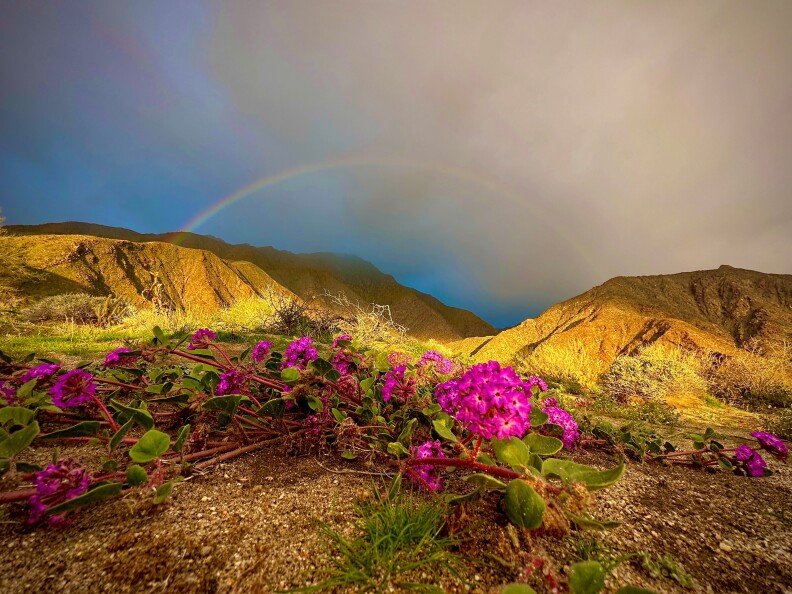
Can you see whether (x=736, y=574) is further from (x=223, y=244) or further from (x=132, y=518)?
(x=223, y=244)

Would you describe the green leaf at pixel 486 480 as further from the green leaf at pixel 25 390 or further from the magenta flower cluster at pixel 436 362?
the green leaf at pixel 25 390

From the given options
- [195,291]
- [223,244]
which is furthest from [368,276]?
[195,291]

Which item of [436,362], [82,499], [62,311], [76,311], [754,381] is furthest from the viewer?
[76,311]

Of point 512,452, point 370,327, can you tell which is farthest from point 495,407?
point 370,327

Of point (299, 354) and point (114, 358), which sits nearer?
point (114, 358)

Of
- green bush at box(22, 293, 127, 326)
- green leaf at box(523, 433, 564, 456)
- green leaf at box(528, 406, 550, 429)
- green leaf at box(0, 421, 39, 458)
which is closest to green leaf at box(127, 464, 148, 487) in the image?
green leaf at box(0, 421, 39, 458)

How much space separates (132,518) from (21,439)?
504 mm

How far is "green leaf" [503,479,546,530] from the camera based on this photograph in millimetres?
986

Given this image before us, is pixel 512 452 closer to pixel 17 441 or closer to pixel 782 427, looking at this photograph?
pixel 17 441

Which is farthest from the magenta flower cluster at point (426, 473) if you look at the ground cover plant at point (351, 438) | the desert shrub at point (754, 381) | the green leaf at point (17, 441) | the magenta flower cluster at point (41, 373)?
the desert shrub at point (754, 381)

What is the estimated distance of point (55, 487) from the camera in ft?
3.66

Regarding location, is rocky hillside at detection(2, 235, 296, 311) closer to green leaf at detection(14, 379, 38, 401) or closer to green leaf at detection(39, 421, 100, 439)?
green leaf at detection(14, 379, 38, 401)

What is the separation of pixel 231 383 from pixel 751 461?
10.8 ft

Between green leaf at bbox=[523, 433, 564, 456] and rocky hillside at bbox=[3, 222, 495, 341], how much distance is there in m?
59.3
